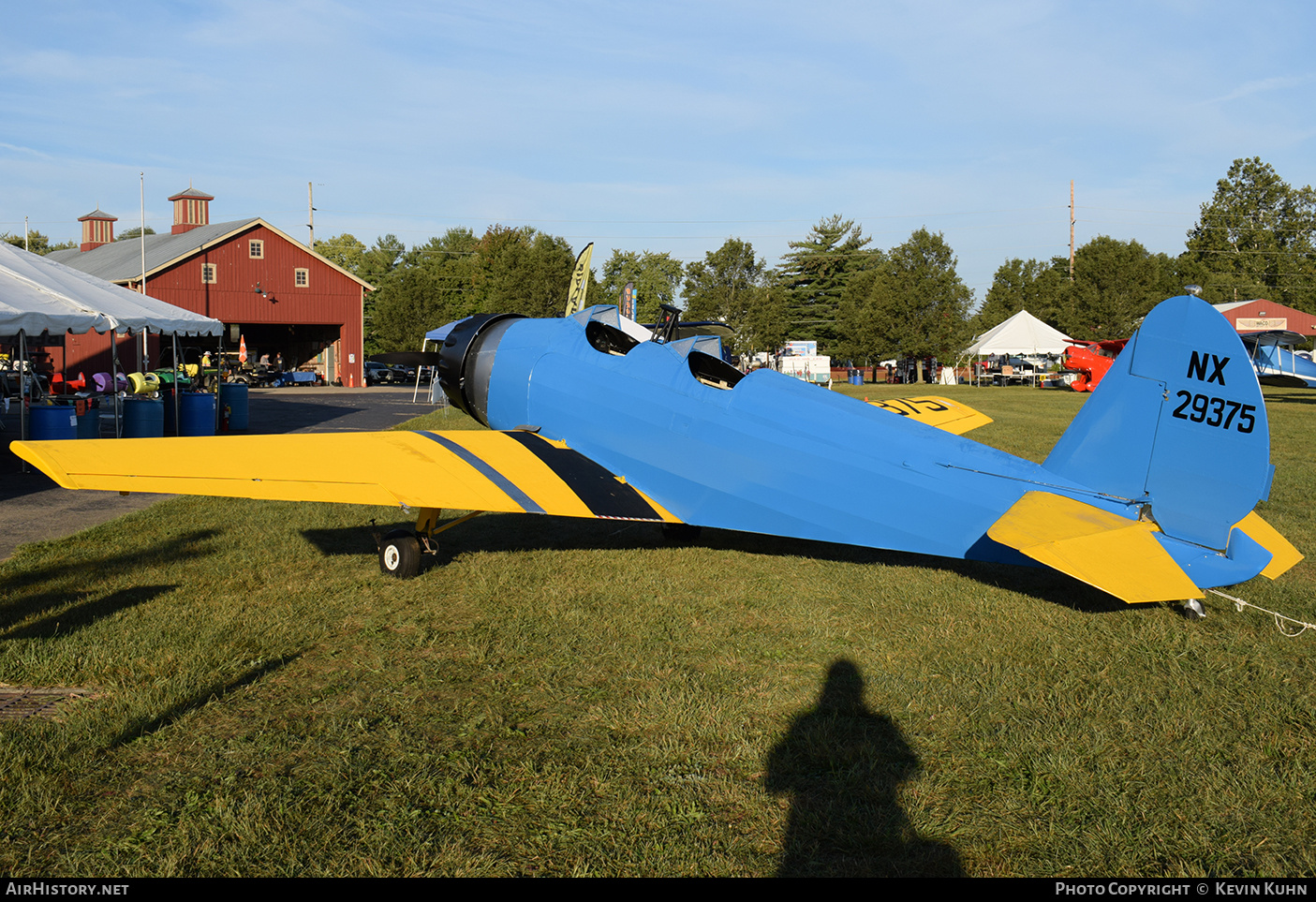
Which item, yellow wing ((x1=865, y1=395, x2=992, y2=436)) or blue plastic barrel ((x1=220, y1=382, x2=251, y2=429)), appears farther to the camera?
blue plastic barrel ((x1=220, y1=382, x2=251, y2=429))

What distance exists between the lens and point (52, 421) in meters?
12.8

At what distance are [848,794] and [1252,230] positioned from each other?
91.0 metres

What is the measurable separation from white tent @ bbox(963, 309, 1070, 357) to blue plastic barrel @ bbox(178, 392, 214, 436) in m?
47.2

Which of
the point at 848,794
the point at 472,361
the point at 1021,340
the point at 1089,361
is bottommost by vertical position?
the point at 848,794

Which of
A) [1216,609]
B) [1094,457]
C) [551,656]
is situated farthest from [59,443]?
[1216,609]

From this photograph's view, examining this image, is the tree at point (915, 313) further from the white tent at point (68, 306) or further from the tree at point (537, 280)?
the white tent at point (68, 306)

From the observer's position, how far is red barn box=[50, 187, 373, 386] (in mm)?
39406

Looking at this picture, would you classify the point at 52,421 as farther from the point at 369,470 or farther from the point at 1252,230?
the point at 1252,230

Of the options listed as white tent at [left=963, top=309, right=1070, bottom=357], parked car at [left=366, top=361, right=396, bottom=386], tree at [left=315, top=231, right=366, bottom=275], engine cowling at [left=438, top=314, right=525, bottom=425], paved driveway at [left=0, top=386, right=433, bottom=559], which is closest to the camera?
engine cowling at [left=438, top=314, right=525, bottom=425]

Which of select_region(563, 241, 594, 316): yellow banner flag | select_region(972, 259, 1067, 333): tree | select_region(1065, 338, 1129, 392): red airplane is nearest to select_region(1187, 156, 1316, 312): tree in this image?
select_region(972, 259, 1067, 333): tree

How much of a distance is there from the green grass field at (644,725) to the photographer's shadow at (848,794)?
0.01 metres

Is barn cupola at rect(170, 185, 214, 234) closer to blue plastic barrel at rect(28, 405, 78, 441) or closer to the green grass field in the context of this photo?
blue plastic barrel at rect(28, 405, 78, 441)

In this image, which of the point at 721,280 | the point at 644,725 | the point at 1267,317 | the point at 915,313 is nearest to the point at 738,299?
the point at 721,280

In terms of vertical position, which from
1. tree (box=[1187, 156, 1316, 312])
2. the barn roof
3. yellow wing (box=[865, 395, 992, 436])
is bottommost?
yellow wing (box=[865, 395, 992, 436])
